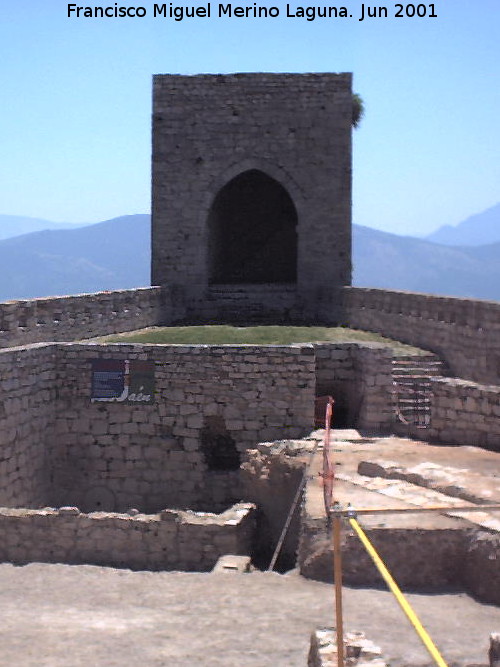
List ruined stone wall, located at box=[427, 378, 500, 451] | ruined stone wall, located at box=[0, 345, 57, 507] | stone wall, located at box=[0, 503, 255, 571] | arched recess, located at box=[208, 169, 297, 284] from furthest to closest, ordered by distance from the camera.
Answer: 1. arched recess, located at box=[208, 169, 297, 284]
2. ruined stone wall, located at box=[0, 345, 57, 507]
3. ruined stone wall, located at box=[427, 378, 500, 451]
4. stone wall, located at box=[0, 503, 255, 571]

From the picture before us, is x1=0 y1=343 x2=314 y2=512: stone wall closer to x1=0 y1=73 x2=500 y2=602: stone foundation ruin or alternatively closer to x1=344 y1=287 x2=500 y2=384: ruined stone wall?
x1=0 y1=73 x2=500 y2=602: stone foundation ruin

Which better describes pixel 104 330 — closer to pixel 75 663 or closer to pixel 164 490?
pixel 164 490

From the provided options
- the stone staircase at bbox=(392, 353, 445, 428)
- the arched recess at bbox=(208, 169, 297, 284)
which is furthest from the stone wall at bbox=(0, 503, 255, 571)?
the arched recess at bbox=(208, 169, 297, 284)

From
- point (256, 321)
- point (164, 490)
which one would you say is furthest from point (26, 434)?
point (256, 321)

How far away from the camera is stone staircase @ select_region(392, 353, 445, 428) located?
45.2 feet

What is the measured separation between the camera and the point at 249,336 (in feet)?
56.5

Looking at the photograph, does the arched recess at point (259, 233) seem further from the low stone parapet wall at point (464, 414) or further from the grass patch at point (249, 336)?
the low stone parapet wall at point (464, 414)

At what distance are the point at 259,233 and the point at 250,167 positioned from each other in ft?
17.7

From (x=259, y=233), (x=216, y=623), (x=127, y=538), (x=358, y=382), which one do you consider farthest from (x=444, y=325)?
(x=259, y=233)

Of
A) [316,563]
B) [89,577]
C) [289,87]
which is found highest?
[289,87]

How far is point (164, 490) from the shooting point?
46.0 ft

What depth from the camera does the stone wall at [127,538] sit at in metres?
10.5

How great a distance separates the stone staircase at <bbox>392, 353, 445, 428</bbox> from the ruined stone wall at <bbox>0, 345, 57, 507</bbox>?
5.48 meters

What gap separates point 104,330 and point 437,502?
33.8 ft
